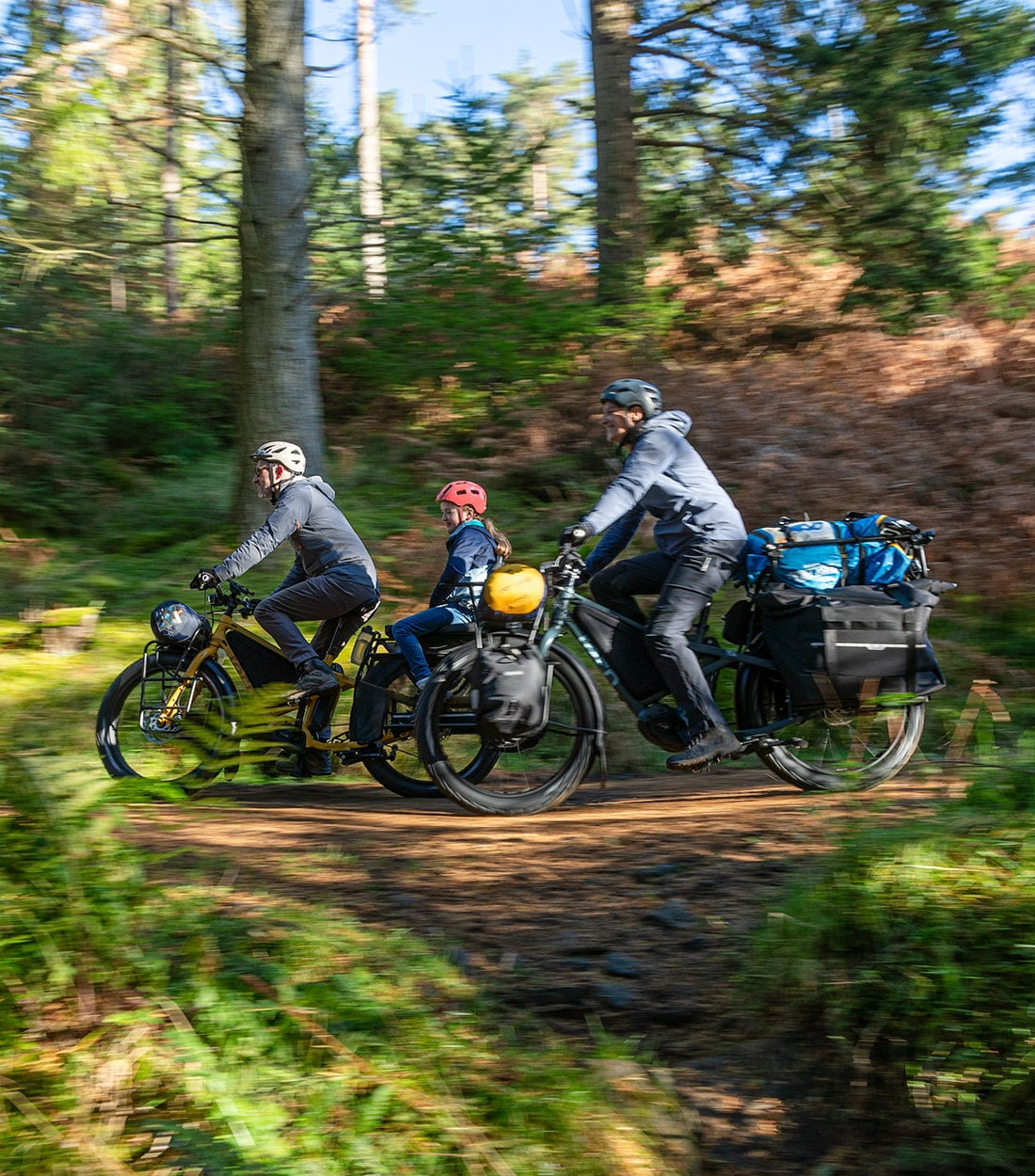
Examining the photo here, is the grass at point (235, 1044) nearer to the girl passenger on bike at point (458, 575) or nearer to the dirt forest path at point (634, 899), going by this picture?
the dirt forest path at point (634, 899)

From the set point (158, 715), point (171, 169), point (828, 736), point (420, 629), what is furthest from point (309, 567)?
point (171, 169)

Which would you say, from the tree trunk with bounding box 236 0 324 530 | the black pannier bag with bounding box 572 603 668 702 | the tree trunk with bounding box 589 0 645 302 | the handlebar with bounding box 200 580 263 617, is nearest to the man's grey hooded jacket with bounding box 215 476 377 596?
the handlebar with bounding box 200 580 263 617

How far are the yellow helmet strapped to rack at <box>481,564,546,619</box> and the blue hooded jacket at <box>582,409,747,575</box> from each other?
16.8 inches

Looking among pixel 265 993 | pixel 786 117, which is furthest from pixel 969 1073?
pixel 786 117

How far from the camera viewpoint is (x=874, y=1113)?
10.8ft

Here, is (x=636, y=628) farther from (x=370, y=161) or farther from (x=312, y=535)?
(x=370, y=161)

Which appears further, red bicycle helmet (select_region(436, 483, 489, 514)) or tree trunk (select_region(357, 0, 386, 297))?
tree trunk (select_region(357, 0, 386, 297))

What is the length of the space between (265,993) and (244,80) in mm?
8522

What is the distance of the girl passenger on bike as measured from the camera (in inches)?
272

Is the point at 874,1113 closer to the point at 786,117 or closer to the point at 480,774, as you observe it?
the point at 480,774

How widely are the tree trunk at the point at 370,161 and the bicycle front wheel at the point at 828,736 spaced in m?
6.25

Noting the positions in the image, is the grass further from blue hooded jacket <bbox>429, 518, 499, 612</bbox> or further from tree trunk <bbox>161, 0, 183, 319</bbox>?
tree trunk <bbox>161, 0, 183, 319</bbox>

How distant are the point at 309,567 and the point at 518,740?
1.94m

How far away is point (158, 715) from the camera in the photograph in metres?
6.90
